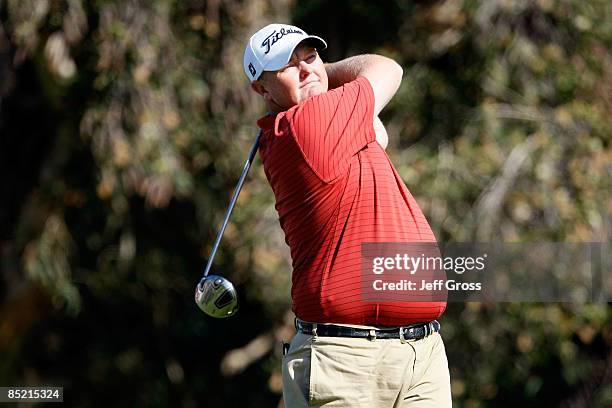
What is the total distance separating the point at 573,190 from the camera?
7188mm

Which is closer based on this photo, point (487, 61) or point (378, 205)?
point (378, 205)

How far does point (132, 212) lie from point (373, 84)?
461 cm

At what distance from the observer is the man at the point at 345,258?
3236 millimetres

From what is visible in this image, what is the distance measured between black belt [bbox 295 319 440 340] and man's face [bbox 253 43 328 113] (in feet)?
2.12

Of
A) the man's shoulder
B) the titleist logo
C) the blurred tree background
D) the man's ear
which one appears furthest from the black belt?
the blurred tree background

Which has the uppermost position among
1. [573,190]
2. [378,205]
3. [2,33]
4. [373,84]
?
[2,33]

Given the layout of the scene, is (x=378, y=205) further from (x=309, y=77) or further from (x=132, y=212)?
(x=132, y=212)

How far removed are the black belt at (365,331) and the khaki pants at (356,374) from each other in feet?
0.04

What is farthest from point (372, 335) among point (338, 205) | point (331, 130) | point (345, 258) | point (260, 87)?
point (260, 87)

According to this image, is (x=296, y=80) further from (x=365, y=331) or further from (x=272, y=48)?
(x=365, y=331)

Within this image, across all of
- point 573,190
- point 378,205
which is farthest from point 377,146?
point 573,190

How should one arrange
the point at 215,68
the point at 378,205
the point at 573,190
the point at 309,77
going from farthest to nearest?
the point at 215,68
the point at 573,190
the point at 309,77
the point at 378,205

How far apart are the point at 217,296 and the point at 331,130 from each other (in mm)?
705

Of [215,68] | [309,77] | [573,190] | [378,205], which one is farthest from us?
[215,68]
